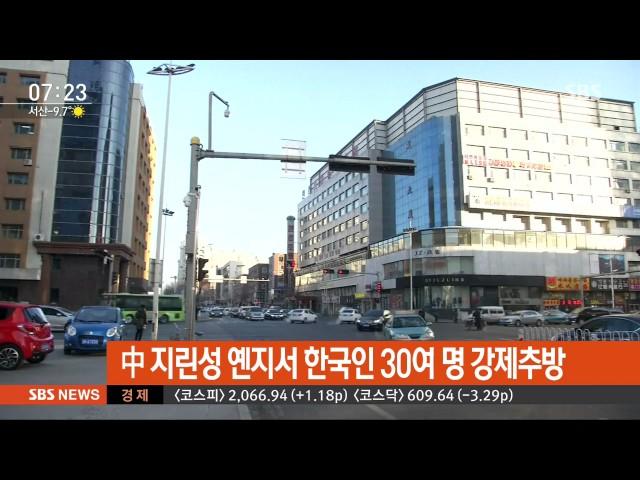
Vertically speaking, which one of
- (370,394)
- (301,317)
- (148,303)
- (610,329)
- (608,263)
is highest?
(608,263)

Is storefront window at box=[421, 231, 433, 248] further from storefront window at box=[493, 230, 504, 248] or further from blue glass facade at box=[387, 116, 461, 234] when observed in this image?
storefront window at box=[493, 230, 504, 248]

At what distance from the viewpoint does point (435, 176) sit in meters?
51.8

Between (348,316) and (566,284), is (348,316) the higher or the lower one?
the lower one

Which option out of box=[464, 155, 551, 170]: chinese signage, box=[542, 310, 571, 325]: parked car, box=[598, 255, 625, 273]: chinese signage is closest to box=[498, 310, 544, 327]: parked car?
box=[542, 310, 571, 325]: parked car

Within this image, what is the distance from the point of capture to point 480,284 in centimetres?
4791

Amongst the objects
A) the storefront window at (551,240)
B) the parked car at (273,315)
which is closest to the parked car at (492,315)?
the storefront window at (551,240)

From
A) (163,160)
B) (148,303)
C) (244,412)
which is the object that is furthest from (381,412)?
(148,303)

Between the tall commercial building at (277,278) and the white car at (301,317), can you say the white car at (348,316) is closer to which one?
the white car at (301,317)

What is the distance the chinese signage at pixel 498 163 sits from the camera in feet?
168

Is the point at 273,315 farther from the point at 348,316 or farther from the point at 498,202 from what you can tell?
the point at 498,202

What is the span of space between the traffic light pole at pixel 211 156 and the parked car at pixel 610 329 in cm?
562

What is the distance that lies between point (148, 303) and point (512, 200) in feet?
135
